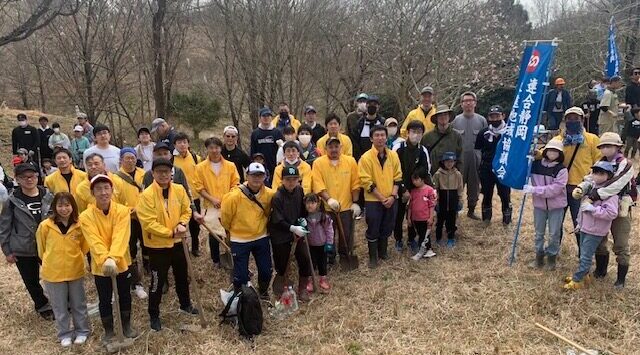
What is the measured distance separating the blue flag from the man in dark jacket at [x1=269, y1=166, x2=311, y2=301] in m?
2.68

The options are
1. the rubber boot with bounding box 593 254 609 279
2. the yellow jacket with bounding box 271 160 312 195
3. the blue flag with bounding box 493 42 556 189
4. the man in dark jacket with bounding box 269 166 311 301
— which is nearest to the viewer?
the man in dark jacket with bounding box 269 166 311 301

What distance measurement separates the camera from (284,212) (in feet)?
17.2

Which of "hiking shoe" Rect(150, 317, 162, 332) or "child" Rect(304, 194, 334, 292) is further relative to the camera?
"child" Rect(304, 194, 334, 292)

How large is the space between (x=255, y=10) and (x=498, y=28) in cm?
820

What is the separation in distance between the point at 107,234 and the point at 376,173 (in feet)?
10.6

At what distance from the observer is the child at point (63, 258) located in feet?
15.3

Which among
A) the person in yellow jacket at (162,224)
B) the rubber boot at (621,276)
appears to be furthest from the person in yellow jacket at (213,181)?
the rubber boot at (621,276)

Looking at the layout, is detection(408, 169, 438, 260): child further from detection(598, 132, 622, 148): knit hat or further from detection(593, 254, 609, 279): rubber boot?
detection(598, 132, 622, 148): knit hat

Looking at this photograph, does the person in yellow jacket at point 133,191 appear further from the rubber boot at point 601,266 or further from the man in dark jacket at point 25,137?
the man in dark jacket at point 25,137

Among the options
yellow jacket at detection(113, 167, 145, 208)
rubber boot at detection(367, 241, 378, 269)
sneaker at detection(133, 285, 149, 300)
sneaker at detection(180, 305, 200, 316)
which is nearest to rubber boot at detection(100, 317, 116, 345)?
sneaker at detection(180, 305, 200, 316)

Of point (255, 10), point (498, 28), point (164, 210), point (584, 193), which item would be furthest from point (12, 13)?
point (584, 193)

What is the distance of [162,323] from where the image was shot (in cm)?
520

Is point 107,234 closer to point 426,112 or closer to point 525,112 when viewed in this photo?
point 426,112

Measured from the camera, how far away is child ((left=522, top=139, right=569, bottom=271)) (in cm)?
552
